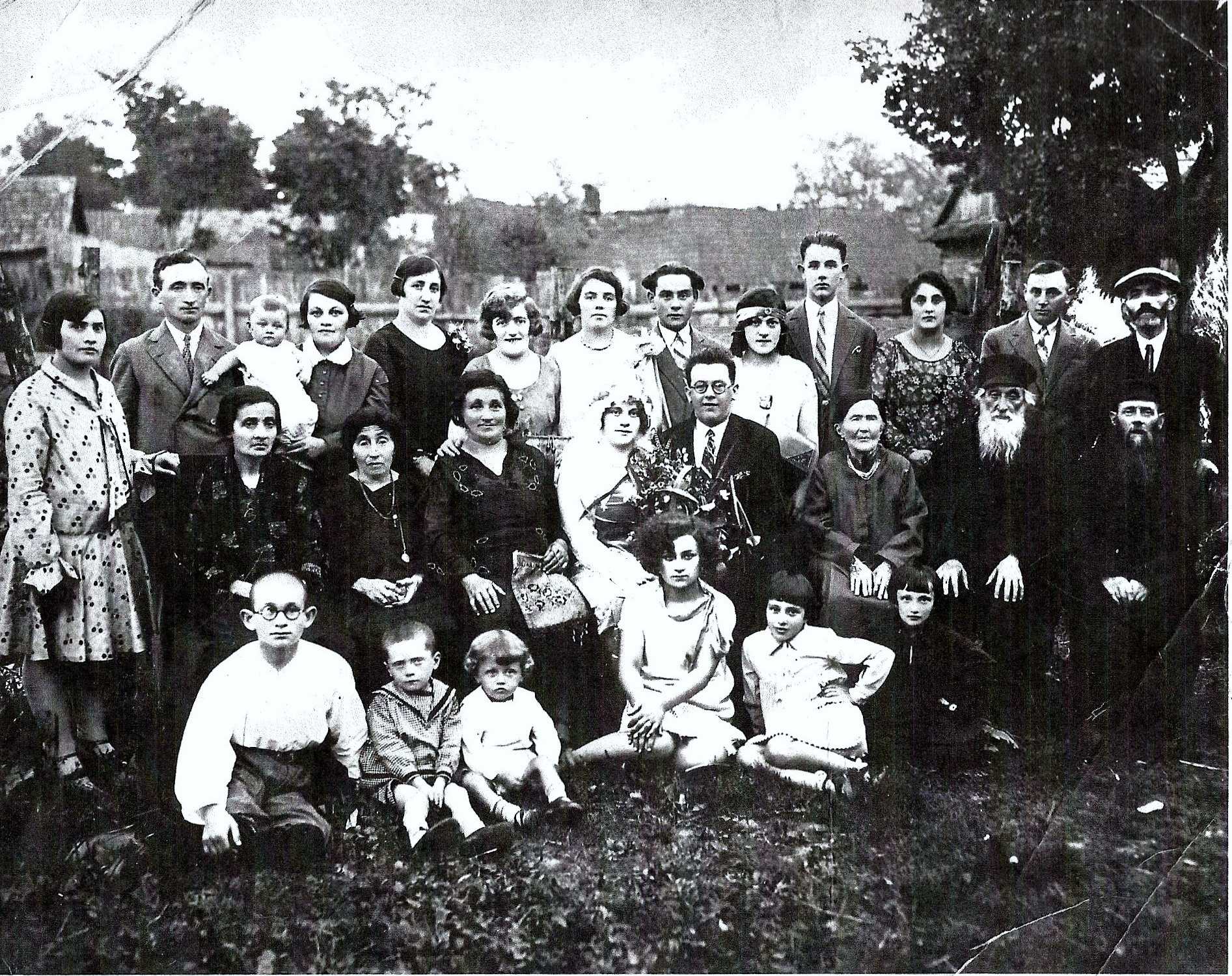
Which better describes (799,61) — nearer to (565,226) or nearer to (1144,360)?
(565,226)

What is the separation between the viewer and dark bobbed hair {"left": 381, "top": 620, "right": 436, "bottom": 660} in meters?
4.23

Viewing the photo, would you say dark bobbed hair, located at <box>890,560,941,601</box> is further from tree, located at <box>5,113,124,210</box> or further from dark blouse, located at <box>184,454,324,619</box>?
tree, located at <box>5,113,124,210</box>

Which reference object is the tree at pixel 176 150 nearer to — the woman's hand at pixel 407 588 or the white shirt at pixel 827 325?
the woman's hand at pixel 407 588

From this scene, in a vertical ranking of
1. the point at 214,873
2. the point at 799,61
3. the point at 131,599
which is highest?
the point at 799,61

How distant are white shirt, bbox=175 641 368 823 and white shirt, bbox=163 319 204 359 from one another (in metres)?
1.04

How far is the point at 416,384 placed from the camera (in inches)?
169

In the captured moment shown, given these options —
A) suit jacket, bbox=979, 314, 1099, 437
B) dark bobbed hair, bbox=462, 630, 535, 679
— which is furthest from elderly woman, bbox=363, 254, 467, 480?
suit jacket, bbox=979, 314, 1099, 437

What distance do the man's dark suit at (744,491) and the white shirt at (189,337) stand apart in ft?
5.47

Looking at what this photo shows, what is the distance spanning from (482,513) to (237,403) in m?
0.91

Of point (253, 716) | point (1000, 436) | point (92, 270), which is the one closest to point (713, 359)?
point (1000, 436)

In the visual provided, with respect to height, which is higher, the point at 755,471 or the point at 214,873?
the point at 755,471

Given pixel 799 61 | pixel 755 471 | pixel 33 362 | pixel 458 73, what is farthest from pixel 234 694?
pixel 799 61

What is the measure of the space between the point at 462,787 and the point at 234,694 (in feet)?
2.73

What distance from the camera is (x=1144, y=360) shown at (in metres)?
4.51
